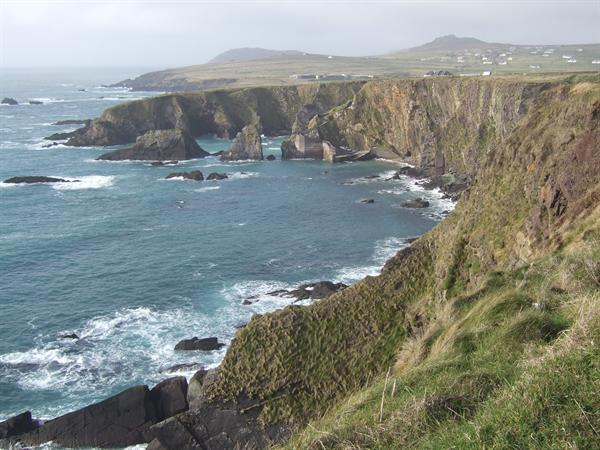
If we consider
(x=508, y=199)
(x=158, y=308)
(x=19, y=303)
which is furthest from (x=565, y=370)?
(x=19, y=303)

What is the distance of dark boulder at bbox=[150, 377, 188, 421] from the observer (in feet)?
85.2

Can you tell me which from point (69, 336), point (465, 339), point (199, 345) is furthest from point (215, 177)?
point (465, 339)

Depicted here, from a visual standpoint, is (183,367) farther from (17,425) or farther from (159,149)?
(159,149)

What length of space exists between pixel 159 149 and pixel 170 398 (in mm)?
75472

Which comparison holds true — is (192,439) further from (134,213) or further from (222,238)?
(134,213)

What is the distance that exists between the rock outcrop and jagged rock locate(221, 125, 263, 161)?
7282cm

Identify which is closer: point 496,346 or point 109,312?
point 496,346

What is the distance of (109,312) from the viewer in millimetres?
38812

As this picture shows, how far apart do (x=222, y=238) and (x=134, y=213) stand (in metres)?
14.1

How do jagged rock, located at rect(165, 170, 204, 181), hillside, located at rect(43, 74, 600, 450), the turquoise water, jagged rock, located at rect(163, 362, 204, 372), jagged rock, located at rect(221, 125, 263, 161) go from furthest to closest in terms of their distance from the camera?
jagged rock, located at rect(221, 125, 263, 161) < jagged rock, located at rect(165, 170, 204, 181) < the turquoise water < jagged rock, located at rect(163, 362, 204, 372) < hillside, located at rect(43, 74, 600, 450)

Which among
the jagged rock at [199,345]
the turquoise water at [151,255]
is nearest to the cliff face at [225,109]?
the turquoise water at [151,255]

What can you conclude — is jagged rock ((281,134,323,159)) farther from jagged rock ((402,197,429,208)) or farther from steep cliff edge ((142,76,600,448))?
steep cliff edge ((142,76,600,448))

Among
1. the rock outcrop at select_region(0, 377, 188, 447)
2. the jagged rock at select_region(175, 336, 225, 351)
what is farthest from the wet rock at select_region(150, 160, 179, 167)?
the rock outcrop at select_region(0, 377, 188, 447)

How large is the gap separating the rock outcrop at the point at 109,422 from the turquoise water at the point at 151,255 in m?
2.24
